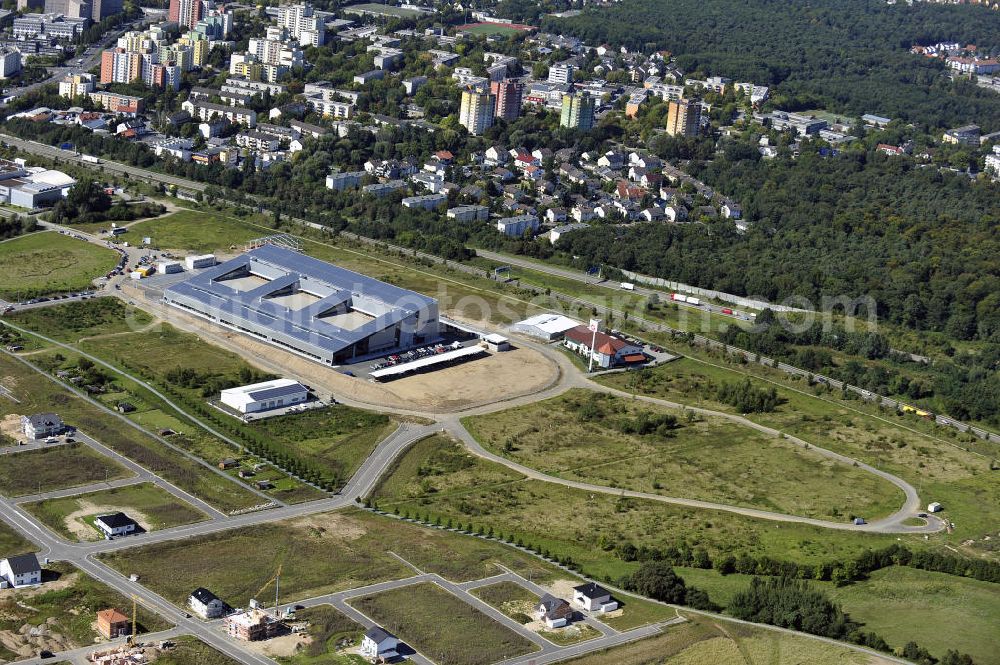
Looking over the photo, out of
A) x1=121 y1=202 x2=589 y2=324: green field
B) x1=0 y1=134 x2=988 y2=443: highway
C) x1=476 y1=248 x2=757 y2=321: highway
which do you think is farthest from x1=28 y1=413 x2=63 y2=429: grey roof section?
x1=476 y1=248 x2=757 y2=321: highway

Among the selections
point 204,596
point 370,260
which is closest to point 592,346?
point 370,260

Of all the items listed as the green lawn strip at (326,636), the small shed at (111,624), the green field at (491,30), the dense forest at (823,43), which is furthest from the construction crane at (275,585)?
the green field at (491,30)

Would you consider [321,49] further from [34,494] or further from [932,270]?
[34,494]

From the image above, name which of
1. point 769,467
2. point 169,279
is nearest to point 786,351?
point 769,467

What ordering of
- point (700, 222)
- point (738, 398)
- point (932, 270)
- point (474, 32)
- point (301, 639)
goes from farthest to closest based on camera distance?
point (474, 32), point (700, 222), point (932, 270), point (738, 398), point (301, 639)

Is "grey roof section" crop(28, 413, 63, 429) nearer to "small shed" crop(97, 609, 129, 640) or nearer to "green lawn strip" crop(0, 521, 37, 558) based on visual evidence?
"green lawn strip" crop(0, 521, 37, 558)

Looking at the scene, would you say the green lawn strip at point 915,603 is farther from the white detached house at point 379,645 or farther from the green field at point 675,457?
the white detached house at point 379,645
